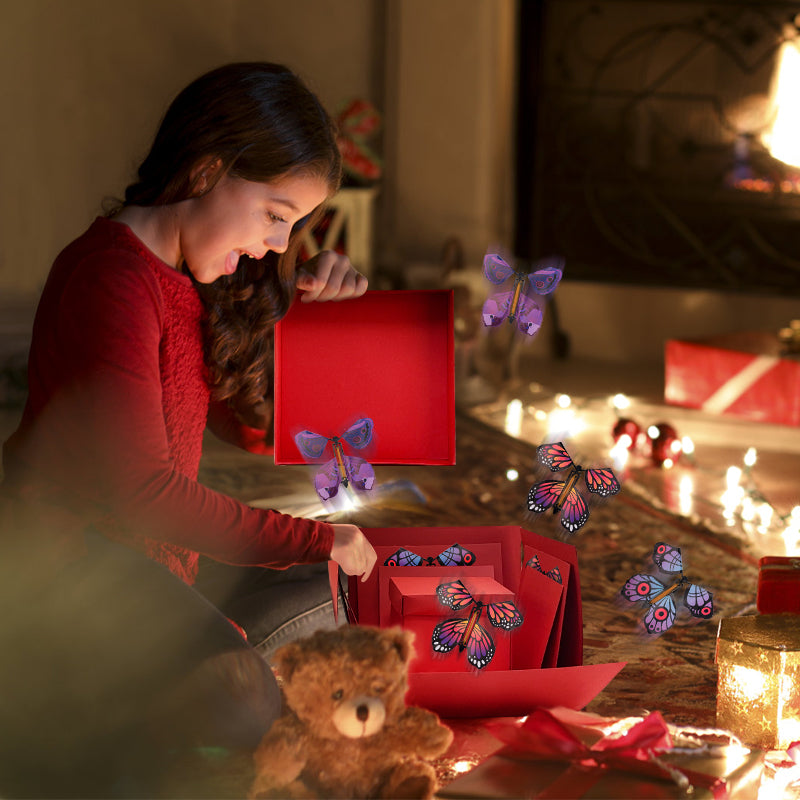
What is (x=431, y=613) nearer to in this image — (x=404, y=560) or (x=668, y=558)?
(x=404, y=560)

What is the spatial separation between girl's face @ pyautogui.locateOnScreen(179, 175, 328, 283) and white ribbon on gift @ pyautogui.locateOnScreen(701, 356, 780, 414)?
198 cm

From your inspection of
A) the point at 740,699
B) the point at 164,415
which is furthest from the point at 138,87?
the point at 740,699

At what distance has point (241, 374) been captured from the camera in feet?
4.29

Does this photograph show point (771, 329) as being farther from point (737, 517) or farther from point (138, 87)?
point (138, 87)

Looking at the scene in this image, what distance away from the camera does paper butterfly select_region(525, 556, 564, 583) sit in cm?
126

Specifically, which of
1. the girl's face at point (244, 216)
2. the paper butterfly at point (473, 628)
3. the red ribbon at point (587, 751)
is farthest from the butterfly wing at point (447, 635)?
the girl's face at point (244, 216)

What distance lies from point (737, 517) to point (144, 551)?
140 cm

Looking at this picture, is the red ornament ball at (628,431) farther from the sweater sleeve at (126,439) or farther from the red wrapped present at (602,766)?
the sweater sleeve at (126,439)

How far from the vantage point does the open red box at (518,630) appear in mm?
1203

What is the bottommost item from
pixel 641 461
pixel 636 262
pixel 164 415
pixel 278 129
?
pixel 641 461

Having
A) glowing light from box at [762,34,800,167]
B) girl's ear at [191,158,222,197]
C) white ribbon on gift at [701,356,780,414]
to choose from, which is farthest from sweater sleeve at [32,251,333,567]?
glowing light from box at [762,34,800,167]

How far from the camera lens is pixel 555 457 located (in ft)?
4.02

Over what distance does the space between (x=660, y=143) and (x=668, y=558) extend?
2.64 m

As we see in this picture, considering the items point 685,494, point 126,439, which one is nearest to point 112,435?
point 126,439
